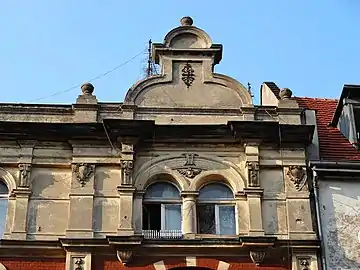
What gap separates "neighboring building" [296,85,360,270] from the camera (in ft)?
57.6

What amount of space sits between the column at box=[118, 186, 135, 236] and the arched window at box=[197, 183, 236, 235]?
1649 mm

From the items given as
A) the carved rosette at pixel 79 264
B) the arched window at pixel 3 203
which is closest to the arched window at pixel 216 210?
the carved rosette at pixel 79 264

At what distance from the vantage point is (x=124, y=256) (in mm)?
17219

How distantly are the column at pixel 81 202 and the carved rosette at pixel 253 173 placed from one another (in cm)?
379

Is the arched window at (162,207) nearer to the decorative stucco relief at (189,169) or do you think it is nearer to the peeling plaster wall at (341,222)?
the decorative stucco relief at (189,169)

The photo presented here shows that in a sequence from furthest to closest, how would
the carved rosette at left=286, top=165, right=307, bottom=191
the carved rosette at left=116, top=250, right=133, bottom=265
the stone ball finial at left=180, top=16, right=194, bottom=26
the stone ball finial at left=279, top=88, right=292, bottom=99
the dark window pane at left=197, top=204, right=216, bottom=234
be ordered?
the stone ball finial at left=180, top=16, right=194, bottom=26
the stone ball finial at left=279, top=88, right=292, bottom=99
the carved rosette at left=286, top=165, right=307, bottom=191
the dark window pane at left=197, top=204, right=216, bottom=234
the carved rosette at left=116, top=250, right=133, bottom=265

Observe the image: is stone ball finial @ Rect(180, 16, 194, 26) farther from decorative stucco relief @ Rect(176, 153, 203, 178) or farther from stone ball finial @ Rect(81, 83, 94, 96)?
decorative stucco relief @ Rect(176, 153, 203, 178)

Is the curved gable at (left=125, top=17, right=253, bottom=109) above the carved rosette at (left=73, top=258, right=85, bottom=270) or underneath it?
above

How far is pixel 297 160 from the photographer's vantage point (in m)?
18.9

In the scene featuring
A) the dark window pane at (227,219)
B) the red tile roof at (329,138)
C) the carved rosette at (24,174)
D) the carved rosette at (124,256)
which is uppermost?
the red tile roof at (329,138)


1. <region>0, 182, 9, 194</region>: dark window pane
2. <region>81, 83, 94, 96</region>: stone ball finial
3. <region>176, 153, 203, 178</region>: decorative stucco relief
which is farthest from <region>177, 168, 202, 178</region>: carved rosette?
<region>0, 182, 9, 194</region>: dark window pane

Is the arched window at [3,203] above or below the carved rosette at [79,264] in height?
above

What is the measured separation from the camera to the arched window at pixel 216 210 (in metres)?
18.1

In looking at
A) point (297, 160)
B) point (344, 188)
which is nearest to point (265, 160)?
point (297, 160)
